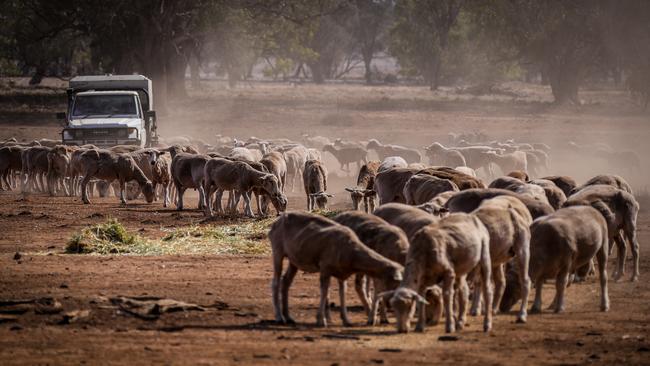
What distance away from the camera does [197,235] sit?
21156mm

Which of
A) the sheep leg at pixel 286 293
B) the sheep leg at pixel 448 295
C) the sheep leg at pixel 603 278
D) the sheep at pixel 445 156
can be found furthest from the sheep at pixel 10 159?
the sheep leg at pixel 448 295

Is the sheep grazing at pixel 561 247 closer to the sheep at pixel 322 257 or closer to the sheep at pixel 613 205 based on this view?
the sheep at pixel 613 205

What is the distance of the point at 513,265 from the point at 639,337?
9.28 ft

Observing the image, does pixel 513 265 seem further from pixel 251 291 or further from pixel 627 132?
pixel 627 132

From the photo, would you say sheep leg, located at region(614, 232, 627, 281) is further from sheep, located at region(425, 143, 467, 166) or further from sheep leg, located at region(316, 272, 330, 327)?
sheep, located at region(425, 143, 467, 166)

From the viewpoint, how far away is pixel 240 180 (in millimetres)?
A: 25312

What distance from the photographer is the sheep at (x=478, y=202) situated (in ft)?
52.1

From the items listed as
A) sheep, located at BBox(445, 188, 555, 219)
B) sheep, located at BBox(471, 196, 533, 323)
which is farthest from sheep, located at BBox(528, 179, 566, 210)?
sheep, located at BBox(471, 196, 533, 323)

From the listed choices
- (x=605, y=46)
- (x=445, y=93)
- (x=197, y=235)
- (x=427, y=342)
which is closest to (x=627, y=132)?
(x=605, y=46)

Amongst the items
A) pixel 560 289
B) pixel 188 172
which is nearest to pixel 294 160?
pixel 188 172

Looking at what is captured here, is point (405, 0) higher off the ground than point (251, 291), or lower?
higher

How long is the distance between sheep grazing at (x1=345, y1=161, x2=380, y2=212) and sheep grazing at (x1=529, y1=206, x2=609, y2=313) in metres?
8.62

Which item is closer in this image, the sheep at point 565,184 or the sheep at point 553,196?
the sheep at point 553,196

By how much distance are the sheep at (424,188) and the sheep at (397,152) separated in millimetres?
19261
